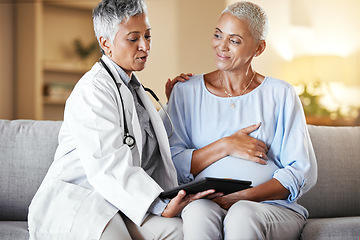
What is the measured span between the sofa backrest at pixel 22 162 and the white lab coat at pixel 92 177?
55 cm

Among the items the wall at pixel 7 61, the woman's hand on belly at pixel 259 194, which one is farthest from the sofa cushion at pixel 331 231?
the wall at pixel 7 61

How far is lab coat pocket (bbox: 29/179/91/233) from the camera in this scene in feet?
4.88

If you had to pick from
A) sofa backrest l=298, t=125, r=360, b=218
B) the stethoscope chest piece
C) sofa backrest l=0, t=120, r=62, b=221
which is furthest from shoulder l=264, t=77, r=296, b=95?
sofa backrest l=0, t=120, r=62, b=221

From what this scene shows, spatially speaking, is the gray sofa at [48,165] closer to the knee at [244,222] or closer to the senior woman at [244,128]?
the senior woman at [244,128]

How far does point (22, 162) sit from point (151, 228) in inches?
35.5

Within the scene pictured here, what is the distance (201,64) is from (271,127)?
3.15 metres

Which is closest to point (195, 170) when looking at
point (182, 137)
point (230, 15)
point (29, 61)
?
point (182, 137)

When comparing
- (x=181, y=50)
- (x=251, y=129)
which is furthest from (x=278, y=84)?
(x=181, y=50)

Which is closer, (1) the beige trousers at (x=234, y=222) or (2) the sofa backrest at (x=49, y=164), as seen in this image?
(1) the beige trousers at (x=234, y=222)

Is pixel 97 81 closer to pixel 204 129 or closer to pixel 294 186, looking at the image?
pixel 204 129

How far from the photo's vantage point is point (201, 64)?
16.4 ft

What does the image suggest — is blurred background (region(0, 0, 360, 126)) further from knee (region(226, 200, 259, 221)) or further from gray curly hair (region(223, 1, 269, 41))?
knee (region(226, 200, 259, 221))

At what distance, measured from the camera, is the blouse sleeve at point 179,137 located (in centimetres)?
187

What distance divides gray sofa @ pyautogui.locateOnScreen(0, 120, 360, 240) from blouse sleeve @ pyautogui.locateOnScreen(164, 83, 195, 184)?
60cm
